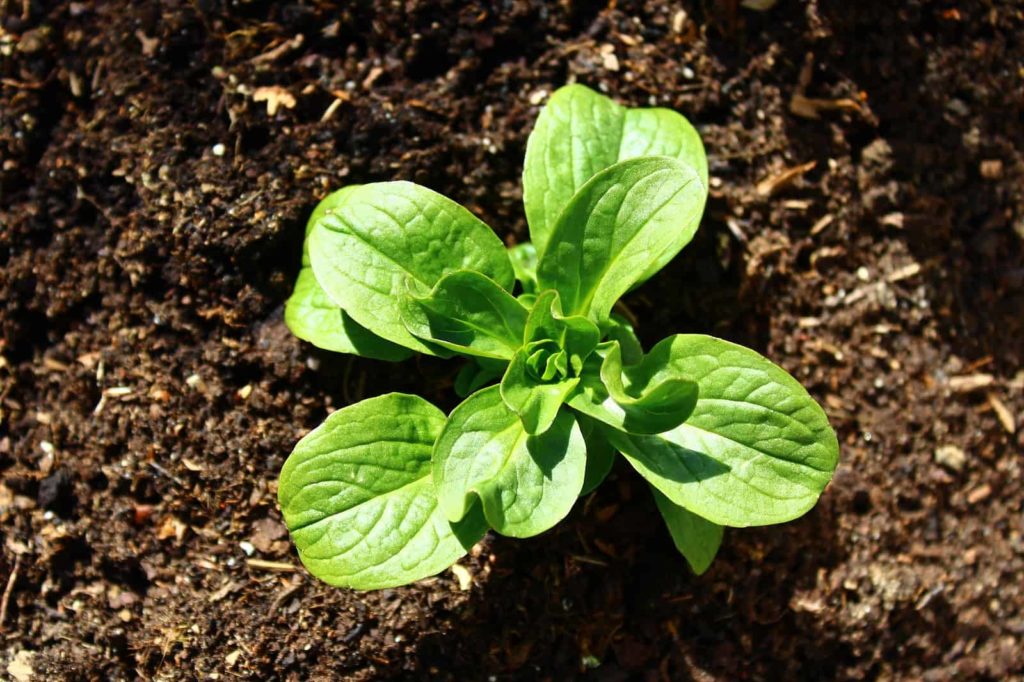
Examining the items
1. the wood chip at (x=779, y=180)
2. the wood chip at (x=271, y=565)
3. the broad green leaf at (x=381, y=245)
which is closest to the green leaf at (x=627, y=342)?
the broad green leaf at (x=381, y=245)

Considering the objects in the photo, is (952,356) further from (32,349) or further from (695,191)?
(32,349)

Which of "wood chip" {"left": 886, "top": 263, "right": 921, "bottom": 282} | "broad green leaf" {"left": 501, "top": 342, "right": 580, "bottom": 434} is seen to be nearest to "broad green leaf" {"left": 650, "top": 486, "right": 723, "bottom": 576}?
"broad green leaf" {"left": 501, "top": 342, "right": 580, "bottom": 434}

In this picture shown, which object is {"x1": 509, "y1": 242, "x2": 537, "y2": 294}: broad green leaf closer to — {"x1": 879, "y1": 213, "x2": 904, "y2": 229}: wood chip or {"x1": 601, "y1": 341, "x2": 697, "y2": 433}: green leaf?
{"x1": 601, "y1": 341, "x2": 697, "y2": 433}: green leaf

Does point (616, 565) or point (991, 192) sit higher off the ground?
point (991, 192)

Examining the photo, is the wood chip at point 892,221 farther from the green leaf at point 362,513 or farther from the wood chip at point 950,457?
the green leaf at point 362,513

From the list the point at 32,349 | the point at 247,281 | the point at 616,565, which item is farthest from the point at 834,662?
the point at 32,349
